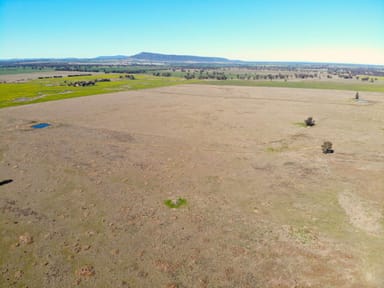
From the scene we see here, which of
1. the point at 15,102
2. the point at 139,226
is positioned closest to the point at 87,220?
the point at 139,226

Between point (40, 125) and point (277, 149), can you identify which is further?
point (40, 125)

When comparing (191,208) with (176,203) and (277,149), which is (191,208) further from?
(277,149)

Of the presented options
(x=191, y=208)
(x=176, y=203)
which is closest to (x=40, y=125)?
(x=176, y=203)

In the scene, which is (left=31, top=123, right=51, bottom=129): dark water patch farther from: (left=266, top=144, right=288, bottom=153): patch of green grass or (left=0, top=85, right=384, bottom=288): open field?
(left=266, top=144, right=288, bottom=153): patch of green grass

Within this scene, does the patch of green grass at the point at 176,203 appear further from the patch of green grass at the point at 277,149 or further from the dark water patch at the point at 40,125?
the dark water patch at the point at 40,125

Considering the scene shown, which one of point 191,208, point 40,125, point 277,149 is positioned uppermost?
point 40,125

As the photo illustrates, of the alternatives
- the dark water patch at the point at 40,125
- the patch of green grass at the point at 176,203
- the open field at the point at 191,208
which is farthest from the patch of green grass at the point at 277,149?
the dark water patch at the point at 40,125
